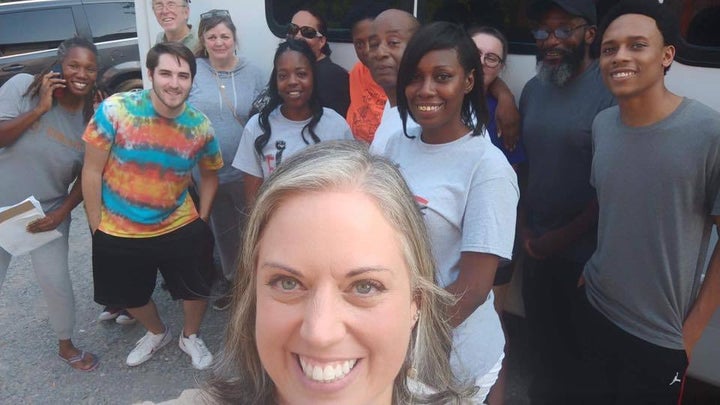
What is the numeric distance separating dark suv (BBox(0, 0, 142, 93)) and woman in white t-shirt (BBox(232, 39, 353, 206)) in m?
5.83

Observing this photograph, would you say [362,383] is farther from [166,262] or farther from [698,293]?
[166,262]

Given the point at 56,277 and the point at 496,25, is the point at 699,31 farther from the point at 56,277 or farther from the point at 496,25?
the point at 56,277

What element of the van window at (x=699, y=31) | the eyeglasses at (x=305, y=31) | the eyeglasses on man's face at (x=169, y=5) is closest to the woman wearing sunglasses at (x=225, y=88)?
the eyeglasses on man's face at (x=169, y=5)

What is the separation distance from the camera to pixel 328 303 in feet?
3.43

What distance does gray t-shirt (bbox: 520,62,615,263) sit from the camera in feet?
8.03

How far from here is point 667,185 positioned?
1864 mm

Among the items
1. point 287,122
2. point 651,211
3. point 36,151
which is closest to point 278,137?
point 287,122

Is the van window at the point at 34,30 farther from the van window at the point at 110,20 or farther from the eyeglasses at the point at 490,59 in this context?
the eyeglasses at the point at 490,59

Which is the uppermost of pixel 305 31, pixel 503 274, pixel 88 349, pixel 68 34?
pixel 305 31

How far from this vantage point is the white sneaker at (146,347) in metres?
3.50

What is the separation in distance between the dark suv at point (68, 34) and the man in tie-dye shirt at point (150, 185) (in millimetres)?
5534

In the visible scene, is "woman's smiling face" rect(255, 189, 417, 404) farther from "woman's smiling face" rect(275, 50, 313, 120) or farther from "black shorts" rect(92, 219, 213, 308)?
"black shorts" rect(92, 219, 213, 308)

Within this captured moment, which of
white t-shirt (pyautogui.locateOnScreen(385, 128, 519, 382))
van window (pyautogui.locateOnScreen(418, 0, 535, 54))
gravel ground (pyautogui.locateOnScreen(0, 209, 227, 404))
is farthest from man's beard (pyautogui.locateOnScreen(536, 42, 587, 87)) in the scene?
gravel ground (pyautogui.locateOnScreen(0, 209, 227, 404))

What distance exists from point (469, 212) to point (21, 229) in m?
2.59
